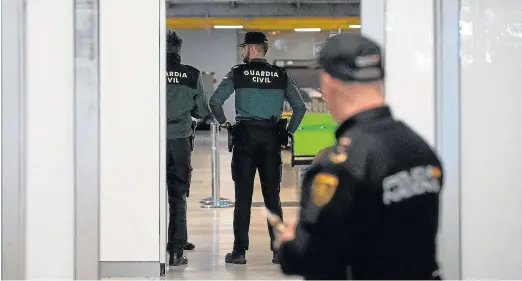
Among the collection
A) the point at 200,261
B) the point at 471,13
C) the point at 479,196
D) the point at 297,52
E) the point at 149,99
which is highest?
the point at 297,52

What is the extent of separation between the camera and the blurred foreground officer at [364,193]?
1860 mm

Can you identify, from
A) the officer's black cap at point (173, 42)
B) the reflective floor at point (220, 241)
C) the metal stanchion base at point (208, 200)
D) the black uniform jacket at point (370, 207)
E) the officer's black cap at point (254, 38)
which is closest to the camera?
the black uniform jacket at point (370, 207)

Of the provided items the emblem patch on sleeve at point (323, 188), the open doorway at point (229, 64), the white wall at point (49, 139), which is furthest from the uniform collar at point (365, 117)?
the white wall at point (49, 139)

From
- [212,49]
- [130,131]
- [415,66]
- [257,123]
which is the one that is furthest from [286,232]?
[212,49]

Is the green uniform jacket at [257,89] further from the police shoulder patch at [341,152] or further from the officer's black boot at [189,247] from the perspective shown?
the police shoulder patch at [341,152]

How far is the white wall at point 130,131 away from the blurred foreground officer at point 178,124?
2.44 ft

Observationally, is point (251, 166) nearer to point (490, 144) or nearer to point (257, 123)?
point (257, 123)

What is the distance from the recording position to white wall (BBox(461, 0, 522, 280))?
490 cm

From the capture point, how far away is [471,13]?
16.1 feet

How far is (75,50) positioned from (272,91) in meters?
1.57

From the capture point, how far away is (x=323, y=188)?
1882mm

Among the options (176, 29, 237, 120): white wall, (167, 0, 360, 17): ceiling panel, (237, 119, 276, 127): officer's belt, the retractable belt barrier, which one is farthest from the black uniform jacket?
(176, 29, 237, 120): white wall

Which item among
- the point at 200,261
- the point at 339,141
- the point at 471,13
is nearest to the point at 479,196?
the point at 471,13

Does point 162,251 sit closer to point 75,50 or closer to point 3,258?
point 3,258
